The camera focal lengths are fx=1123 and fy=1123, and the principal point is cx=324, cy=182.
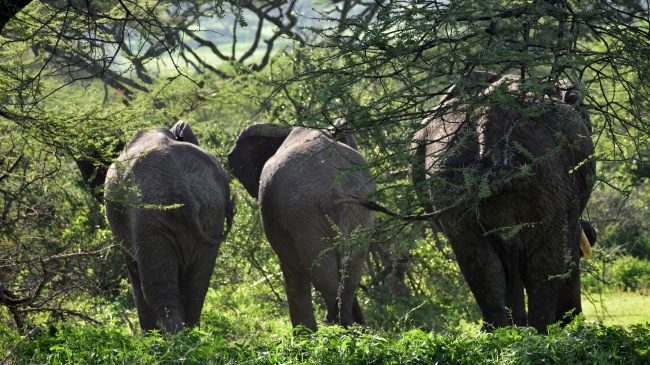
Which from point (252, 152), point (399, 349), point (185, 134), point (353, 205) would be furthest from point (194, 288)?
point (399, 349)

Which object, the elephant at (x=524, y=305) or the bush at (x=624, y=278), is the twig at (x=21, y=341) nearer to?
the elephant at (x=524, y=305)

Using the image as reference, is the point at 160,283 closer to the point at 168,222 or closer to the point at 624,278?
the point at 168,222

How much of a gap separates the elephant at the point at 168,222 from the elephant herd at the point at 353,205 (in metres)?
0.01

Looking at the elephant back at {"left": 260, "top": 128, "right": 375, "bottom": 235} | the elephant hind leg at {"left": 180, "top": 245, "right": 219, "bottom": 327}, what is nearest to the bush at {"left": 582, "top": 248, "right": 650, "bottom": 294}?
the elephant back at {"left": 260, "top": 128, "right": 375, "bottom": 235}

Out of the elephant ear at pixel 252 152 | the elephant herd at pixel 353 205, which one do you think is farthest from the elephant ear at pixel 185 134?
the elephant ear at pixel 252 152

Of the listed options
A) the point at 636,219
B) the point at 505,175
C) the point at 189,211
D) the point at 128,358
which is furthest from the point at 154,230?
the point at 636,219

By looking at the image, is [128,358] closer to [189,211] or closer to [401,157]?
[401,157]

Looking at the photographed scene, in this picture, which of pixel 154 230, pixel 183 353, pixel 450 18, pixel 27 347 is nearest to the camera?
pixel 450 18

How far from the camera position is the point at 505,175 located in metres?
6.16

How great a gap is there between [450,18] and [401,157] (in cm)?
73

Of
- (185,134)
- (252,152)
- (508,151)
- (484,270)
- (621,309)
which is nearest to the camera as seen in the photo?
(508,151)

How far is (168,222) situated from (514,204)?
292cm

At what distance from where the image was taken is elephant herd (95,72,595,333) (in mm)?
6348

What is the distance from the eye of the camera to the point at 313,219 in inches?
347
